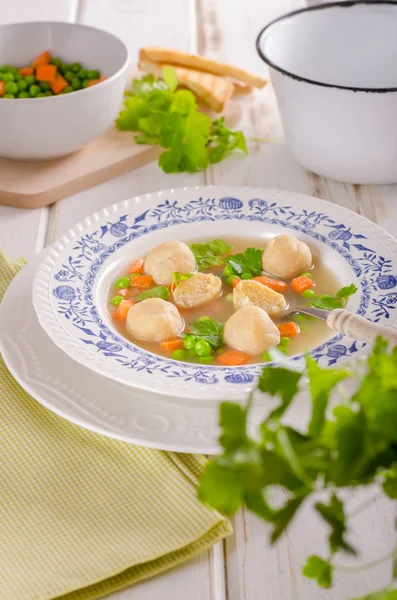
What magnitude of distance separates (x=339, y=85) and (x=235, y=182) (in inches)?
20.2

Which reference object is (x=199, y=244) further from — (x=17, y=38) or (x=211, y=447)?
(x=17, y=38)

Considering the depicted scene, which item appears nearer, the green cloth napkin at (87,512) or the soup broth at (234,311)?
the green cloth napkin at (87,512)

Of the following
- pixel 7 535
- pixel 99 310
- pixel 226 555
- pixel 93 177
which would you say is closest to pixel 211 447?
pixel 226 555

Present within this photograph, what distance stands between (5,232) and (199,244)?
676 mm

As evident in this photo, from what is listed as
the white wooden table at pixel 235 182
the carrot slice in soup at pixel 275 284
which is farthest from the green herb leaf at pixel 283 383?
the carrot slice in soup at pixel 275 284

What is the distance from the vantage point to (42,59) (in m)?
3.19

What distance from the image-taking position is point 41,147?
9.15 ft

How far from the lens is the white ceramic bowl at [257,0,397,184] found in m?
2.56

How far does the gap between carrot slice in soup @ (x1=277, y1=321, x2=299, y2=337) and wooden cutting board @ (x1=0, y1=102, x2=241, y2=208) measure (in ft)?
3.57

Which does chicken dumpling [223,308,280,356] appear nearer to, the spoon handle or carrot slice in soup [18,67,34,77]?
the spoon handle

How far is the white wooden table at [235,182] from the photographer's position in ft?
4.97

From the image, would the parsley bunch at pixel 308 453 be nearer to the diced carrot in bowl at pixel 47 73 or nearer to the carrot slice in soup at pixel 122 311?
the carrot slice in soup at pixel 122 311

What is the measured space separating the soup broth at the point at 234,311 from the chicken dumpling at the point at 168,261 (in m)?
0.04

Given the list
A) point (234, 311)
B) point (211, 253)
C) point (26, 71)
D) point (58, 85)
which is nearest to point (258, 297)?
point (234, 311)
